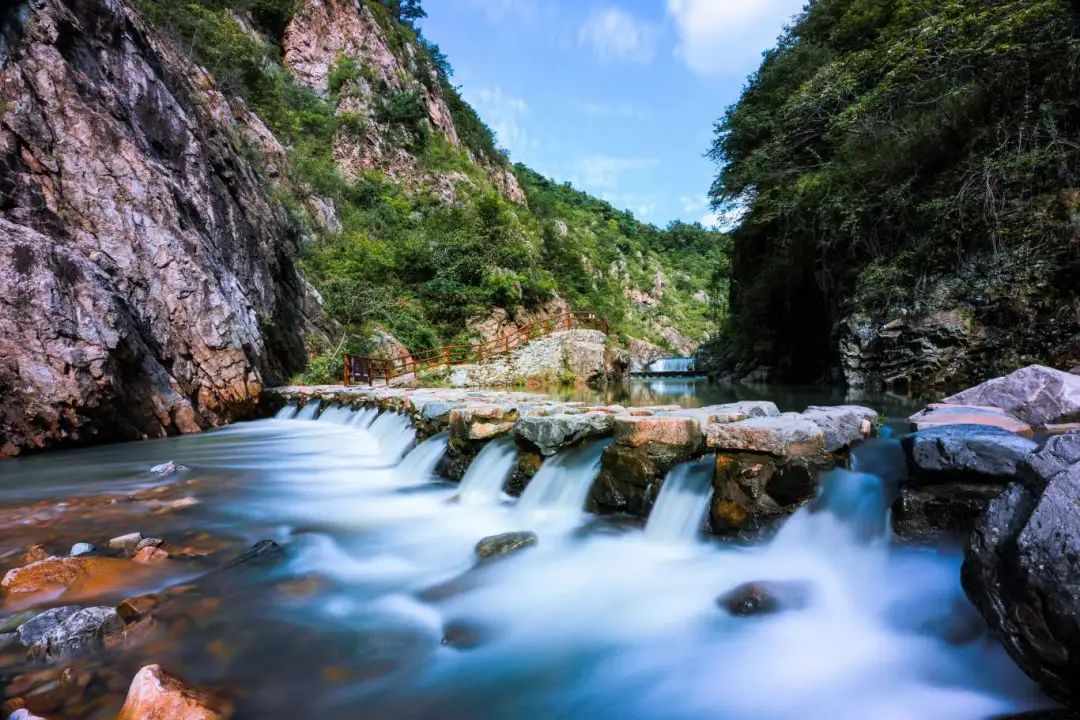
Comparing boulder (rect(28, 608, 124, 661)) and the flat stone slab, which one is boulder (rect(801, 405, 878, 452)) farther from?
boulder (rect(28, 608, 124, 661))

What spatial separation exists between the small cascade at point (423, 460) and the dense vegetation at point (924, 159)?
1005cm

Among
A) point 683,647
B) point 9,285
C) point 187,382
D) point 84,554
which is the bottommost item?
point 683,647

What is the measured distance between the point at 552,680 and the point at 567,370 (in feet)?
50.1

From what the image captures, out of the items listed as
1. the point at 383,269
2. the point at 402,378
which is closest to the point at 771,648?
the point at 402,378

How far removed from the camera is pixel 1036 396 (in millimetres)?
5133

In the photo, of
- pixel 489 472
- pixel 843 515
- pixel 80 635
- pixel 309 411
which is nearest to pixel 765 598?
pixel 843 515

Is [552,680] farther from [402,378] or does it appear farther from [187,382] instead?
[402,378]

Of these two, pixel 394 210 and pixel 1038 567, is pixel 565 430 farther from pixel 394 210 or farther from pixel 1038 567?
pixel 394 210

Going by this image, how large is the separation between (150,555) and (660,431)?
3.88 meters

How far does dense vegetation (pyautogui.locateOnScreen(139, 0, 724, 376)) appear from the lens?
1984 centimetres

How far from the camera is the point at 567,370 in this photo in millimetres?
17781

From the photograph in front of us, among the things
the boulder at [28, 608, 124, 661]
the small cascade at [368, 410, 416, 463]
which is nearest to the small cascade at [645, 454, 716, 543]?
the boulder at [28, 608, 124, 661]

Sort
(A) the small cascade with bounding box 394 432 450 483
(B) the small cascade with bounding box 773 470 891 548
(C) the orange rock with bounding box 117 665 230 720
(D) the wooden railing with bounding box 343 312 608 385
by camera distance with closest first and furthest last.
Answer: (C) the orange rock with bounding box 117 665 230 720
(B) the small cascade with bounding box 773 470 891 548
(A) the small cascade with bounding box 394 432 450 483
(D) the wooden railing with bounding box 343 312 608 385

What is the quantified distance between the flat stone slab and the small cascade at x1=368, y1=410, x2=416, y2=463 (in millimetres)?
4919
